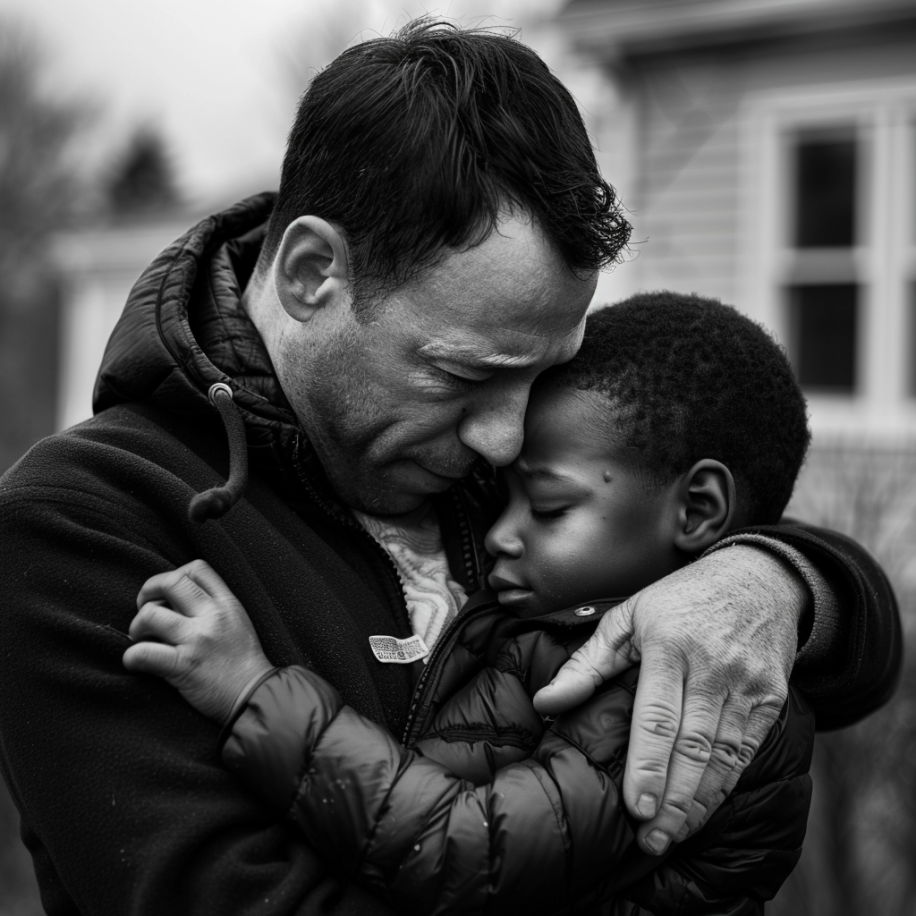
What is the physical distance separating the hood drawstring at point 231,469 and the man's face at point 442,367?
22cm

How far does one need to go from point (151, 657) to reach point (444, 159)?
947 millimetres

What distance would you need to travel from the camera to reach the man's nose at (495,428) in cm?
208

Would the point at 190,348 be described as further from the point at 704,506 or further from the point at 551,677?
the point at 704,506

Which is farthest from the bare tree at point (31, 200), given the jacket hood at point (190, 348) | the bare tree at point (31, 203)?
the jacket hood at point (190, 348)

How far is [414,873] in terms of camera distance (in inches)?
63.2

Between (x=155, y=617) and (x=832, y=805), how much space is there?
3.62 metres

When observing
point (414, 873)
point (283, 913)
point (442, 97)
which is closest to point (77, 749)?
point (283, 913)

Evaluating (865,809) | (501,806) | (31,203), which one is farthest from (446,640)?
(31,203)

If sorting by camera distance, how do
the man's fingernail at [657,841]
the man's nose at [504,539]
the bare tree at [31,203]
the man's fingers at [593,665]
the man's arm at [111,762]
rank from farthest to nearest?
the bare tree at [31,203] → the man's nose at [504,539] → the man's fingers at [593,665] → the man's fingernail at [657,841] → the man's arm at [111,762]

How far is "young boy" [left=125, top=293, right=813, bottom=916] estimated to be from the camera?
162 centimetres

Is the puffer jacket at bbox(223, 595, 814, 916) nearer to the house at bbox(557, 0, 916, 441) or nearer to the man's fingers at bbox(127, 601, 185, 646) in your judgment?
the man's fingers at bbox(127, 601, 185, 646)

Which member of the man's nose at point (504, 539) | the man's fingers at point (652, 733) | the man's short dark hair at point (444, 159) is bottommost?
the man's fingers at point (652, 733)

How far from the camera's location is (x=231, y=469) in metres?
1.79

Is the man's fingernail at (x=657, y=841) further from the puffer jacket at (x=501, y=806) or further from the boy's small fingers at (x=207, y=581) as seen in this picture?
the boy's small fingers at (x=207, y=581)
